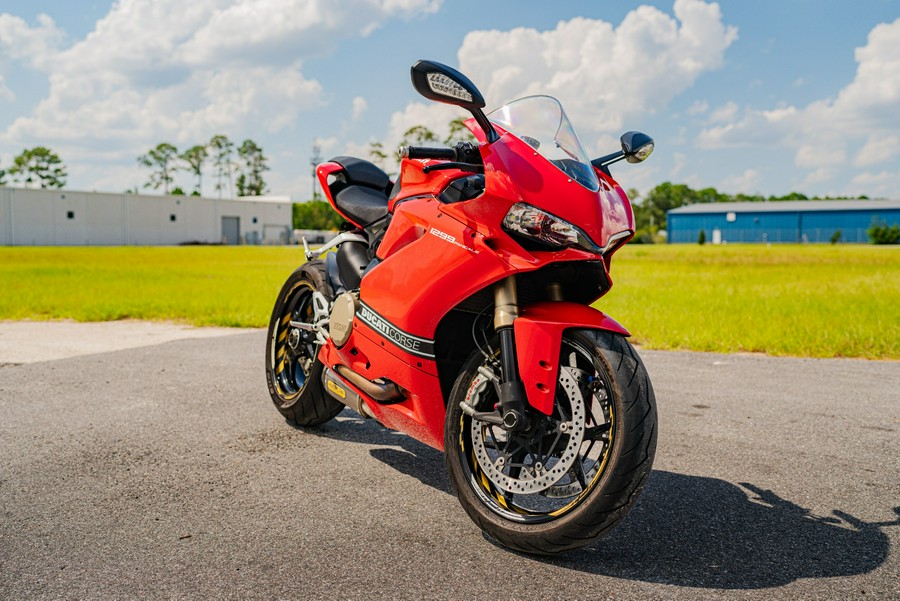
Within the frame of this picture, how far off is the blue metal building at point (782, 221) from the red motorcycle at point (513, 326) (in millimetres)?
89878

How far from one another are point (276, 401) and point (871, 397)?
4274 mm

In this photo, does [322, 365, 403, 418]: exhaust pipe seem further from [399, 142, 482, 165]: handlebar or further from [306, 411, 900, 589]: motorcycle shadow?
[399, 142, 482, 165]: handlebar

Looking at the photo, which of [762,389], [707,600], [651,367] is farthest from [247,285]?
[707,600]

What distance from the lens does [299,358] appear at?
4.79 meters

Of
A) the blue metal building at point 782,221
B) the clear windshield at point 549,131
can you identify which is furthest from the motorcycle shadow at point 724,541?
the blue metal building at point 782,221

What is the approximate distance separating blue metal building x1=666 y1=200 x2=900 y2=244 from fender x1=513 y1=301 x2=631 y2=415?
90129 mm

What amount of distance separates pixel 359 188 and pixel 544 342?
2.12 metres

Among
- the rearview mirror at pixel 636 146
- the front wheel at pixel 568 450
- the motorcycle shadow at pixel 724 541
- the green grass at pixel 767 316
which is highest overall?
the rearview mirror at pixel 636 146

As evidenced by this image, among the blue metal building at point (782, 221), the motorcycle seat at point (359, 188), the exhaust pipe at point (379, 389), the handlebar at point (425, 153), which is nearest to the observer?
the handlebar at point (425, 153)

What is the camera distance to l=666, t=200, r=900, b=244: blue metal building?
8731cm

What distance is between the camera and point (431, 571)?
8.53ft

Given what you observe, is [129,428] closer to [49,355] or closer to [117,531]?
[117,531]

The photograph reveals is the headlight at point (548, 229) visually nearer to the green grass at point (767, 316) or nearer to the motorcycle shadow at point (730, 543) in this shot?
the motorcycle shadow at point (730, 543)

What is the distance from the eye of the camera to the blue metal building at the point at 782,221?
286ft
